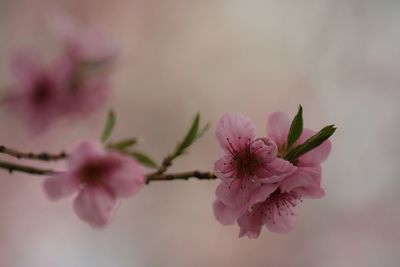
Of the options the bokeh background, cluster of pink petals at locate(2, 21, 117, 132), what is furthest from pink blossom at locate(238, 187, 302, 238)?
the bokeh background

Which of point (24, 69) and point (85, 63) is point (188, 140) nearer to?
point (85, 63)

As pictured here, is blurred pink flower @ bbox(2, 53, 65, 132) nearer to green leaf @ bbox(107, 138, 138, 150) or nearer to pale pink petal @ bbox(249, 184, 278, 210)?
green leaf @ bbox(107, 138, 138, 150)

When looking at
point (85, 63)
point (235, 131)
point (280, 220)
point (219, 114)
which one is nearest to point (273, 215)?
point (280, 220)

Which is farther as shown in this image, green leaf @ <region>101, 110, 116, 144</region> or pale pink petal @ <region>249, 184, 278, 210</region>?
green leaf @ <region>101, 110, 116, 144</region>

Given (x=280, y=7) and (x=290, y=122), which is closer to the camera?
(x=290, y=122)

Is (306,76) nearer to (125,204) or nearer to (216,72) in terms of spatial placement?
(216,72)

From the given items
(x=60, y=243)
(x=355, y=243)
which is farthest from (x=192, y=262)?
(x=355, y=243)
